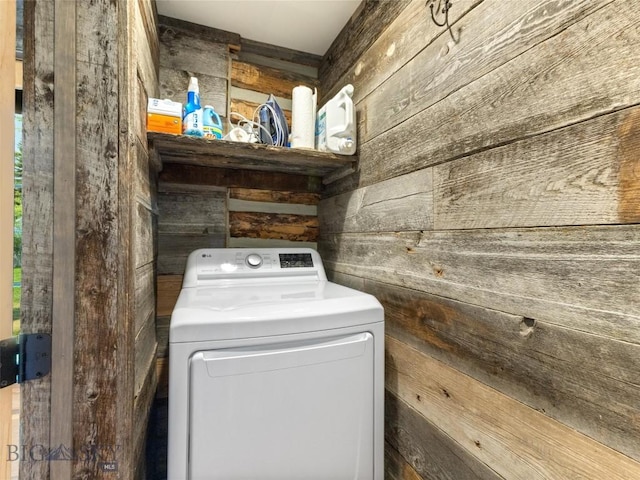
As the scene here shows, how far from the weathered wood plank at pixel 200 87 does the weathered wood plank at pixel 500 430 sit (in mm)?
1476

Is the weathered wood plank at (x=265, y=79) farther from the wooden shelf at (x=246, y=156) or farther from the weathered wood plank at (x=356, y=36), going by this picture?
the wooden shelf at (x=246, y=156)

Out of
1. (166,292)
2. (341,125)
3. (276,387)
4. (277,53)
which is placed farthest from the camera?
(277,53)

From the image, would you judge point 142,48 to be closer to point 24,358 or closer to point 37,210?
point 37,210

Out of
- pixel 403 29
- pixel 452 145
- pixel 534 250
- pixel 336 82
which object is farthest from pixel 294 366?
pixel 336 82

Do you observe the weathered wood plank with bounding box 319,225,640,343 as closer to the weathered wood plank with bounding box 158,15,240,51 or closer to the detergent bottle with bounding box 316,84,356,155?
the detergent bottle with bounding box 316,84,356,155

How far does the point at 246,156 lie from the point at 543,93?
1.09 meters

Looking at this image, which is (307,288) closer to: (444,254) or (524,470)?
(444,254)

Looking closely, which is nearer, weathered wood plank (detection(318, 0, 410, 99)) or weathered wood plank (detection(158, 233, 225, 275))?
weathered wood plank (detection(318, 0, 410, 99))

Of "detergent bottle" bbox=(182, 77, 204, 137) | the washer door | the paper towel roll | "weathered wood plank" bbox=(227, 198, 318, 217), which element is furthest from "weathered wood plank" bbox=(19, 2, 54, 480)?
"weathered wood plank" bbox=(227, 198, 318, 217)

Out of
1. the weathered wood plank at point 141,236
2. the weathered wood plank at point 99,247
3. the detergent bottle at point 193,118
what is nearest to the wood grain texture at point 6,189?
the weathered wood plank at point 99,247

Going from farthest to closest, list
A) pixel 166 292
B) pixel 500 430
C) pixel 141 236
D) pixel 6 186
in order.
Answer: pixel 166 292 → pixel 141 236 → pixel 500 430 → pixel 6 186

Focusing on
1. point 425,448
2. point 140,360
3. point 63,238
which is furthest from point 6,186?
point 425,448

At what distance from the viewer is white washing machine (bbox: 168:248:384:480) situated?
79 centimetres

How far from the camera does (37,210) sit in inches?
26.4
